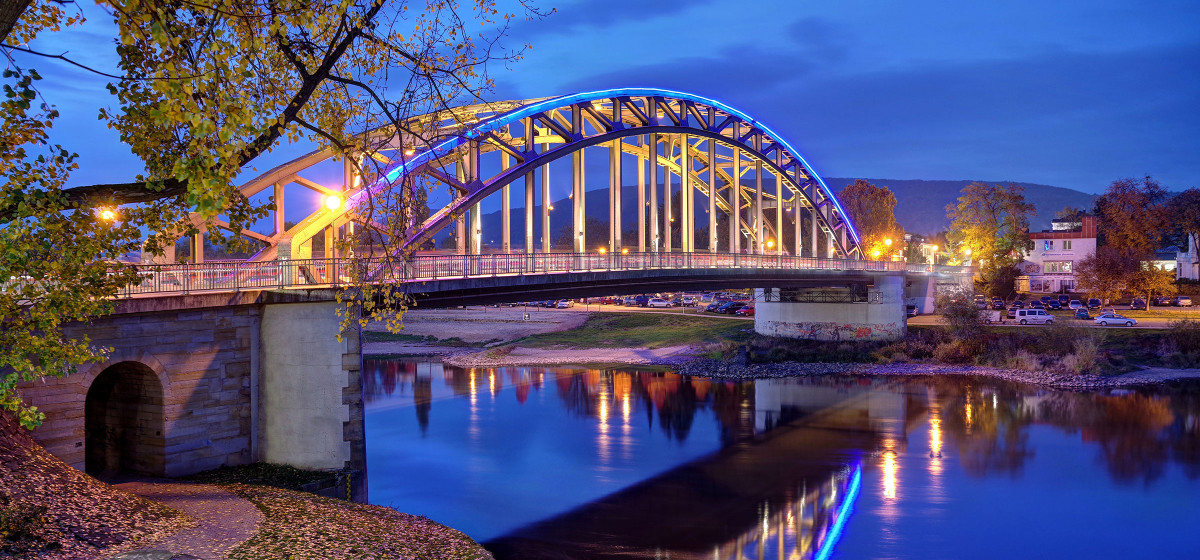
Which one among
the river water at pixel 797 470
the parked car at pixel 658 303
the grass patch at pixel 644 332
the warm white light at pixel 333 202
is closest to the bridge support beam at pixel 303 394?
the river water at pixel 797 470

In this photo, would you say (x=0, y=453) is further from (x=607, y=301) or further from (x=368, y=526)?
(x=607, y=301)

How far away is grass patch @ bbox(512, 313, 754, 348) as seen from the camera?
56.1 meters

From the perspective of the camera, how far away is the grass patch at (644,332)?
2207 inches

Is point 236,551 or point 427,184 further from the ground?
point 427,184

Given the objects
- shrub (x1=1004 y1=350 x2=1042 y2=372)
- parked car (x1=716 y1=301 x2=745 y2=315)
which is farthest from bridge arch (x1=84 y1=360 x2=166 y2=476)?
parked car (x1=716 y1=301 x2=745 y2=315)

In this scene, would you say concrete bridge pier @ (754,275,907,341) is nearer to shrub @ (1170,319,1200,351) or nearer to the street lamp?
shrub @ (1170,319,1200,351)

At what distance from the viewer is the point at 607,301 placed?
264 ft

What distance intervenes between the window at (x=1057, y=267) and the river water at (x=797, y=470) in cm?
4765

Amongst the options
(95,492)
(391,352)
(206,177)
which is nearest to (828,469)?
(95,492)

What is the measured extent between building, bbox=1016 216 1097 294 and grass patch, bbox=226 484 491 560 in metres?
76.4

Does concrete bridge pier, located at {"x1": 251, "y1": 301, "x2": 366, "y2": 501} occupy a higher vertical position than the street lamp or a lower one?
lower

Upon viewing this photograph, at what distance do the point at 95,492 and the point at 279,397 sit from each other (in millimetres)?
6100

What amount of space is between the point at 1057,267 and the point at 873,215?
18.5 metres

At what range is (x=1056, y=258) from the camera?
82.7 metres
